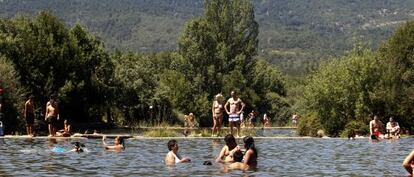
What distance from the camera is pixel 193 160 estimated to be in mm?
25703

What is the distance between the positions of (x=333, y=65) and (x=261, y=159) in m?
25.6

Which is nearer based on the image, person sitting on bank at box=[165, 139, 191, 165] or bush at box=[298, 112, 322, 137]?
person sitting on bank at box=[165, 139, 191, 165]

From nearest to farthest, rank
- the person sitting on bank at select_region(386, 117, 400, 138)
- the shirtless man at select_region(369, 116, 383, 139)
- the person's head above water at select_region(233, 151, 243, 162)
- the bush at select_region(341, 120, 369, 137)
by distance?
the person's head above water at select_region(233, 151, 243, 162)
the shirtless man at select_region(369, 116, 383, 139)
the person sitting on bank at select_region(386, 117, 400, 138)
the bush at select_region(341, 120, 369, 137)

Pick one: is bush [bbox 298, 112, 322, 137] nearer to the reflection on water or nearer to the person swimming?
the reflection on water

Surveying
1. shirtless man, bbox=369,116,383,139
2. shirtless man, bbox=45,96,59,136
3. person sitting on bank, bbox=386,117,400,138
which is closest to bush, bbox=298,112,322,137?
person sitting on bank, bbox=386,117,400,138

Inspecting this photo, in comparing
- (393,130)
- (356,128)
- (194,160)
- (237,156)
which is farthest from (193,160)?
(356,128)

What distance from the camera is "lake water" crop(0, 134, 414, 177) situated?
71.3ft

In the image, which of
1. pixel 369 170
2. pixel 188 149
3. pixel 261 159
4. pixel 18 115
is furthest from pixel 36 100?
pixel 369 170

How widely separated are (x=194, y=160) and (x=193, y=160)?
0.12 feet

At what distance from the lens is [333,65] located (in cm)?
5069

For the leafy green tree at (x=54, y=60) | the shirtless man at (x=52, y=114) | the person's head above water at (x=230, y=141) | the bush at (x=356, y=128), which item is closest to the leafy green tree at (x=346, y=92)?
the bush at (x=356, y=128)

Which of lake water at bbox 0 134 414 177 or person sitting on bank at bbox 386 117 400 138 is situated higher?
person sitting on bank at bbox 386 117 400 138

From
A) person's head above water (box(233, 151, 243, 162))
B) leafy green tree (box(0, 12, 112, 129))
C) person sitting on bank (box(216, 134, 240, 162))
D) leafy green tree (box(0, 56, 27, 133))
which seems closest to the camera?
person's head above water (box(233, 151, 243, 162))

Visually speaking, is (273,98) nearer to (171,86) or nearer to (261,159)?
(171,86)
